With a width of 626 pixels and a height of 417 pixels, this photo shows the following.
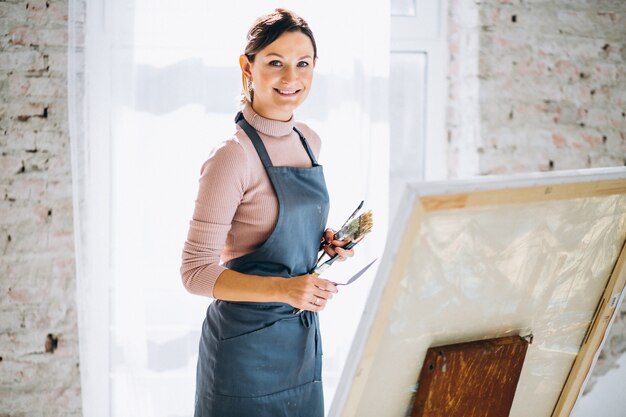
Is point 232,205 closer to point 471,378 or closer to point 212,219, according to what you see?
point 212,219

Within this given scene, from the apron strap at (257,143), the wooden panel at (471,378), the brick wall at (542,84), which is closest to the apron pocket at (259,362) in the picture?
the apron strap at (257,143)

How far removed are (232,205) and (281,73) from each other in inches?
14.2

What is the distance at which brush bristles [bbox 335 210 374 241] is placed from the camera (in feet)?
4.92

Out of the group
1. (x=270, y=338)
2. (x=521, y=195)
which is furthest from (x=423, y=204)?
(x=270, y=338)

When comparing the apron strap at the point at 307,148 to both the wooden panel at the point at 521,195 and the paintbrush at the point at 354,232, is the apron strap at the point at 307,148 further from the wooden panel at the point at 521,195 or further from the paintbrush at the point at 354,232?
the wooden panel at the point at 521,195

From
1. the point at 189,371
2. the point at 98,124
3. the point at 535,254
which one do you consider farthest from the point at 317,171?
the point at 189,371

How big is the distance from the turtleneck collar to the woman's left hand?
0.31 metres

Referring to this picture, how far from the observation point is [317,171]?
5.25 feet

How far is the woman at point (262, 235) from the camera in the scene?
1.41 metres

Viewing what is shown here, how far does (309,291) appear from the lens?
51.3 inches

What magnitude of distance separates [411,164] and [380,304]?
1746mm

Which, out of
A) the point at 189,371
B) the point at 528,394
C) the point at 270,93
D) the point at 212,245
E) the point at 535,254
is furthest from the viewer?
the point at 189,371

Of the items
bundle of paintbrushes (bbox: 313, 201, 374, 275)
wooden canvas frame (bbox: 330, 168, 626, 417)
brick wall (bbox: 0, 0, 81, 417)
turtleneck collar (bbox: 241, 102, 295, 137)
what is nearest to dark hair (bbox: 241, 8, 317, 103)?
turtleneck collar (bbox: 241, 102, 295, 137)

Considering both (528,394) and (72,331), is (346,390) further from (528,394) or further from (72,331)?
(72,331)
